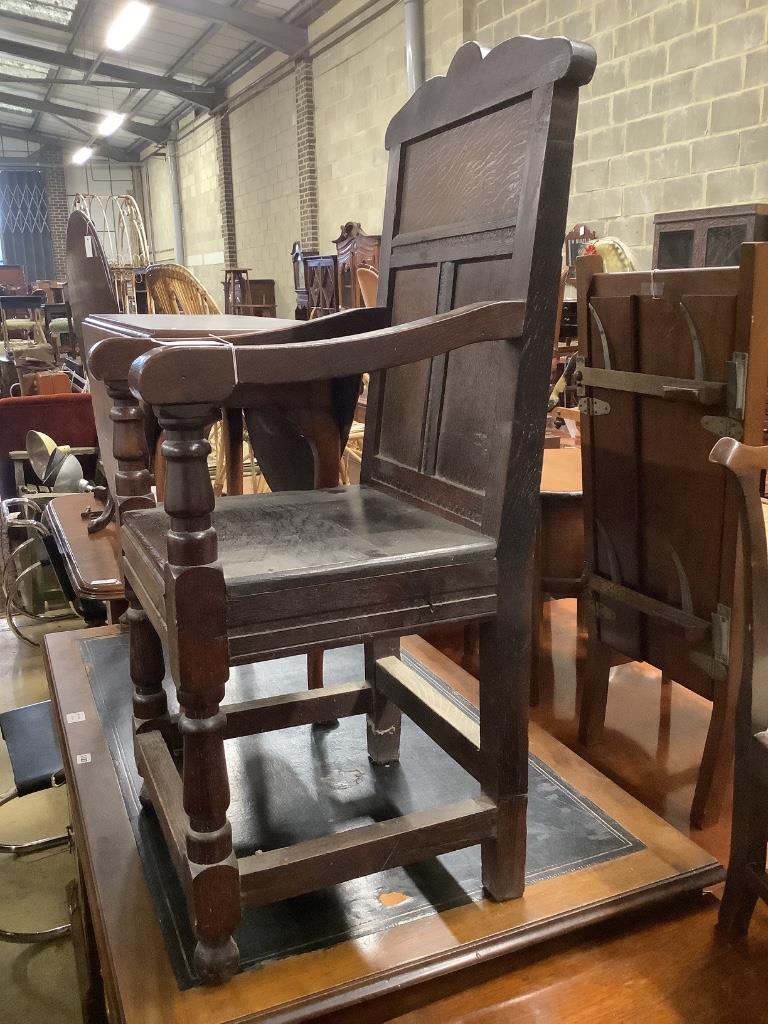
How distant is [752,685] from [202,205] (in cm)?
1401

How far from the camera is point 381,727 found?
162cm

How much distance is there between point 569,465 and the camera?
8.08 ft

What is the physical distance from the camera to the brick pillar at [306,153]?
9.37m

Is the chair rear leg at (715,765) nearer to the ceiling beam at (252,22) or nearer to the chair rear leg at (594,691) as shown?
the chair rear leg at (594,691)

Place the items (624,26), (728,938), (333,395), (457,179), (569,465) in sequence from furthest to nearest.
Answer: (624,26) → (569,465) → (333,395) → (457,179) → (728,938)

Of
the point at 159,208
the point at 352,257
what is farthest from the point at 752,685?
the point at 159,208

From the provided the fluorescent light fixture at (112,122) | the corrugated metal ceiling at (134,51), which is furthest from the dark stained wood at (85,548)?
the fluorescent light fixture at (112,122)

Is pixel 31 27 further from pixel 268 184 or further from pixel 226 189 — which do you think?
pixel 268 184

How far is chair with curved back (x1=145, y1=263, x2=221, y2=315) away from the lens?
284 centimetres

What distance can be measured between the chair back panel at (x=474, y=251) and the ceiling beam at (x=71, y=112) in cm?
1495

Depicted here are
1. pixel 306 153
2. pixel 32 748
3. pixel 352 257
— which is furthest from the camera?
pixel 306 153

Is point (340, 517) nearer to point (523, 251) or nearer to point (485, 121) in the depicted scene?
point (523, 251)

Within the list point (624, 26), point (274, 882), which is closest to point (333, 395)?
point (274, 882)

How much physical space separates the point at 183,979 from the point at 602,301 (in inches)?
52.0
